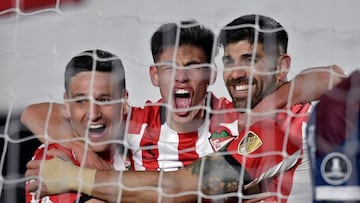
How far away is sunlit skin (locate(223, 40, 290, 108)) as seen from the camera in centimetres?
179

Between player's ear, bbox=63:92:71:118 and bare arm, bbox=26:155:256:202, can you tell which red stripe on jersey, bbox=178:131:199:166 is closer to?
bare arm, bbox=26:155:256:202

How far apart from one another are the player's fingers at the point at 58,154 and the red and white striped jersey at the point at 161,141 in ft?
0.40

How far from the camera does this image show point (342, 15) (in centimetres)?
187

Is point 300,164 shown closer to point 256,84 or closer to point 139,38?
point 256,84

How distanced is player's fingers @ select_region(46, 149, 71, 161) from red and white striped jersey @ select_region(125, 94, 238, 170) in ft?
0.40

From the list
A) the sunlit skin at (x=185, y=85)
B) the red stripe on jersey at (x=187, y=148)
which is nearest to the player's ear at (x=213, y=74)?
the sunlit skin at (x=185, y=85)

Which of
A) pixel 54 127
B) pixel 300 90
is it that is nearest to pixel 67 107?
pixel 54 127

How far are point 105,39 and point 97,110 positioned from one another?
247mm

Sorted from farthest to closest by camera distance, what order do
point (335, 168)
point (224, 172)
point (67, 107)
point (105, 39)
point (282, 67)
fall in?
point (105, 39), point (67, 107), point (282, 67), point (224, 172), point (335, 168)

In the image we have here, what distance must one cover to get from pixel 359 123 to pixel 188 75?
0.44 m

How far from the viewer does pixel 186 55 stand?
1.85m

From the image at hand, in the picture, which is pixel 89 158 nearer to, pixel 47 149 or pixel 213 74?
pixel 47 149

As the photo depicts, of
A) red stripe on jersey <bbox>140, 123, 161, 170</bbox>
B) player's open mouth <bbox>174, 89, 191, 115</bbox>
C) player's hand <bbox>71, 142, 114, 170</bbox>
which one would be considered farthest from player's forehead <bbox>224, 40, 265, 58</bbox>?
player's hand <bbox>71, 142, 114, 170</bbox>

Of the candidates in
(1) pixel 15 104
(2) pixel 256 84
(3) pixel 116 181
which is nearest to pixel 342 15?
(2) pixel 256 84
